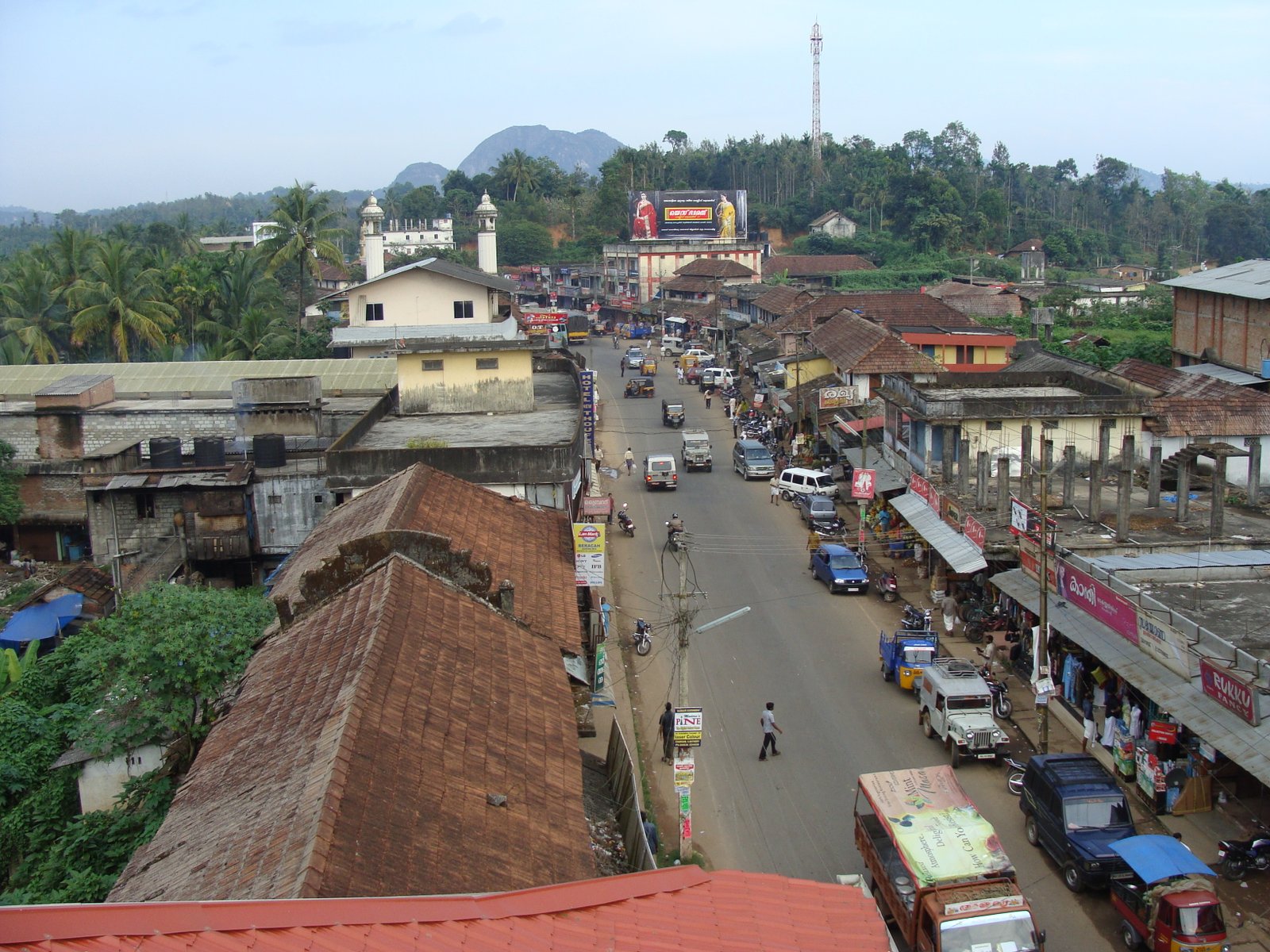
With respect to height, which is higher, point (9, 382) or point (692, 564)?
point (9, 382)

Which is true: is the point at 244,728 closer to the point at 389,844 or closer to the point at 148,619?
the point at 389,844

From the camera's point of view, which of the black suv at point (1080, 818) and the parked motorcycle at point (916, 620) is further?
the parked motorcycle at point (916, 620)

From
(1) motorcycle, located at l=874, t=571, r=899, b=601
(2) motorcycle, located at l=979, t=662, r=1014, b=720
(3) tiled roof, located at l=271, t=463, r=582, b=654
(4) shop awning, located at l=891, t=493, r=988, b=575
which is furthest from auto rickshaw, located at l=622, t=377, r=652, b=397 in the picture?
(2) motorcycle, located at l=979, t=662, r=1014, b=720

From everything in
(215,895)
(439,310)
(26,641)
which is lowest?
(26,641)

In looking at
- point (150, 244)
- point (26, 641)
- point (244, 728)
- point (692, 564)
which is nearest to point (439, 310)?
point (692, 564)

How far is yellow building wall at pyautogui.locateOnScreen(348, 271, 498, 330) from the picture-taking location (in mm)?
47750

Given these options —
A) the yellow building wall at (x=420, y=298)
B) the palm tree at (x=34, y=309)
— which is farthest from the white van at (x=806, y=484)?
the palm tree at (x=34, y=309)

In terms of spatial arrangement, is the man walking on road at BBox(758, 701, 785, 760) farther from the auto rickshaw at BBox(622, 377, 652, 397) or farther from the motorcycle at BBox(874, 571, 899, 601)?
the auto rickshaw at BBox(622, 377, 652, 397)

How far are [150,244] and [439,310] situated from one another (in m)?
56.4

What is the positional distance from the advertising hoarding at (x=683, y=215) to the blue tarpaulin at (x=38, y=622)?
243 feet

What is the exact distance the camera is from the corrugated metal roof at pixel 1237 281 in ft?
135

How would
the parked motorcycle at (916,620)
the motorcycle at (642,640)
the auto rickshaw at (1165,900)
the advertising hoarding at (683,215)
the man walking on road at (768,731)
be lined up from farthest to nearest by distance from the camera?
1. the advertising hoarding at (683,215)
2. the motorcycle at (642,640)
3. the parked motorcycle at (916,620)
4. the man walking on road at (768,731)
5. the auto rickshaw at (1165,900)

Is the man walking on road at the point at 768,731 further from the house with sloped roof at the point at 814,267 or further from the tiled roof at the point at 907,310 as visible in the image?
the house with sloped roof at the point at 814,267

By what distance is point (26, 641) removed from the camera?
28219 millimetres
